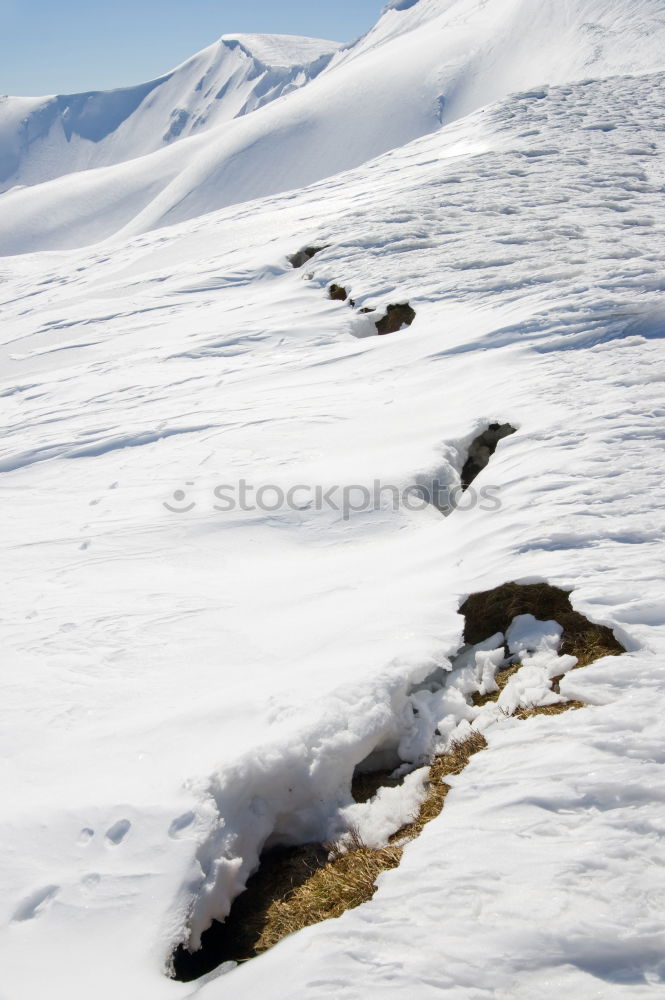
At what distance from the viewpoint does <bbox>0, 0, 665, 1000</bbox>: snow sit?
291 centimetres

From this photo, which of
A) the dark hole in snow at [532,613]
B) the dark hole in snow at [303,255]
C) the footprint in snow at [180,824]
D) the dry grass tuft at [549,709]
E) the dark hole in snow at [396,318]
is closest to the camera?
the footprint in snow at [180,824]

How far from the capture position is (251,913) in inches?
134

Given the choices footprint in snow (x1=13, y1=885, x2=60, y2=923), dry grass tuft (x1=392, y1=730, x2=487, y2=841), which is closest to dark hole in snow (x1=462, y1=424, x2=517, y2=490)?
dry grass tuft (x1=392, y1=730, x2=487, y2=841)

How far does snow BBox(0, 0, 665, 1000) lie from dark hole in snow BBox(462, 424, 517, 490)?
0.39ft

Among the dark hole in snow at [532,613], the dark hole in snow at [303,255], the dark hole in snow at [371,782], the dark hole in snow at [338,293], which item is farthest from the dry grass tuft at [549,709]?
the dark hole in snow at [303,255]

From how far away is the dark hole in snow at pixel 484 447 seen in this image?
719 centimetres

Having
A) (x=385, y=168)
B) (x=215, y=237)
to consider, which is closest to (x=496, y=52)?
(x=385, y=168)

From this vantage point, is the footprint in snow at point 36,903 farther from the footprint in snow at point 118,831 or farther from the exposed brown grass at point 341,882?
the exposed brown grass at point 341,882

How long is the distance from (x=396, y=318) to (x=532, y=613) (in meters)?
8.25

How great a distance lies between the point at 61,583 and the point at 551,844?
15.5 feet

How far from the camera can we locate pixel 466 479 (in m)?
7.06

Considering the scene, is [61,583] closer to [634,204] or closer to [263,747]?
[263,747]

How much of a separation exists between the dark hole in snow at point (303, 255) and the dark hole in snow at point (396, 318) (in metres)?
5.33

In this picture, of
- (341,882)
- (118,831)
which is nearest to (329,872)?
(341,882)
